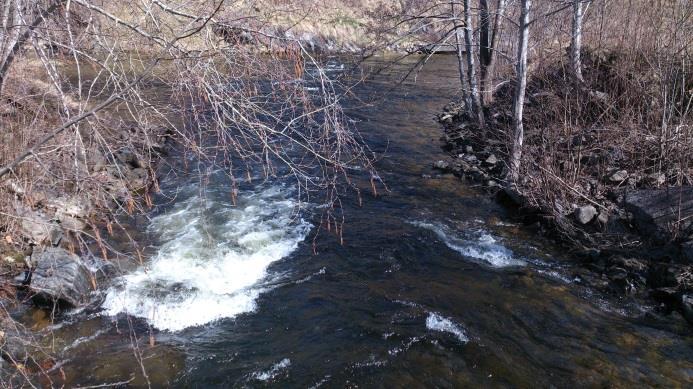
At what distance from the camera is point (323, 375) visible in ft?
17.1

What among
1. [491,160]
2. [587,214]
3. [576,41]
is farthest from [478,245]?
[576,41]

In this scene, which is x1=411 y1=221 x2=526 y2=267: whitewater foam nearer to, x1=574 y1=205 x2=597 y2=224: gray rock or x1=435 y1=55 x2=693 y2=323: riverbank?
x1=435 y1=55 x2=693 y2=323: riverbank

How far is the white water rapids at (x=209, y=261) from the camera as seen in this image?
21.1 ft

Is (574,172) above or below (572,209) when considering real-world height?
above

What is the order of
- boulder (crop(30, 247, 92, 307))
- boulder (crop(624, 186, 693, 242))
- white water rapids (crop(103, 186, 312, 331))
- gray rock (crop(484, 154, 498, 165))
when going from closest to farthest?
boulder (crop(30, 247, 92, 307)), white water rapids (crop(103, 186, 312, 331)), boulder (crop(624, 186, 693, 242)), gray rock (crop(484, 154, 498, 165))

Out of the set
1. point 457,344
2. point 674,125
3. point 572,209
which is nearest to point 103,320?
point 457,344

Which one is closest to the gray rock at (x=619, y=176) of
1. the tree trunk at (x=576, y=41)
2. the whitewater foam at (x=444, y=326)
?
the tree trunk at (x=576, y=41)

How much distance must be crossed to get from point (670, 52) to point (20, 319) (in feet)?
32.2

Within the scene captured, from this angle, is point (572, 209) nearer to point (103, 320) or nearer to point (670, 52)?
point (670, 52)

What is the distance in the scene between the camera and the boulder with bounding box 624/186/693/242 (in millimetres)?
6793

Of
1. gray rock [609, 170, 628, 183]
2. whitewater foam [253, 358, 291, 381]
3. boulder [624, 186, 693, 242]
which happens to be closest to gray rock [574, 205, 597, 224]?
boulder [624, 186, 693, 242]

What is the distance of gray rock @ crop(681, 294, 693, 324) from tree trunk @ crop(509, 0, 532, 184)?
3503 mm

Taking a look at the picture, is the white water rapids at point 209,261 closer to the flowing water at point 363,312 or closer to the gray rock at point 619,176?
the flowing water at point 363,312

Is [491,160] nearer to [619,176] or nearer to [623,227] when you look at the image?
[619,176]
